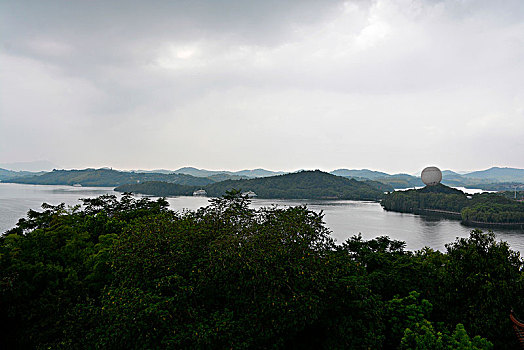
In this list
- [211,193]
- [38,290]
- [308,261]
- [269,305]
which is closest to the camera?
[269,305]

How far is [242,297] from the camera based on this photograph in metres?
6.01

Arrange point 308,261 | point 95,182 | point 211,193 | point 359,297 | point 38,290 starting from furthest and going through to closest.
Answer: point 95,182, point 211,193, point 38,290, point 359,297, point 308,261

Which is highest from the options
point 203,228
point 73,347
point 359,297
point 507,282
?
point 203,228

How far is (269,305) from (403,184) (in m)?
132

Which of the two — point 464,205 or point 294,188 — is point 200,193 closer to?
point 294,188

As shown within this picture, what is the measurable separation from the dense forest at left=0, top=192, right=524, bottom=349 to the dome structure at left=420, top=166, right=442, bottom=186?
51.2 metres

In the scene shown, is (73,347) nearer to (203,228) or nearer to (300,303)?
(203,228)

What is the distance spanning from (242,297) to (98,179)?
118602mm

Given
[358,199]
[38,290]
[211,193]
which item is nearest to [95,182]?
[211,193]

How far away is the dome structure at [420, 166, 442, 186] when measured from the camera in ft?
177

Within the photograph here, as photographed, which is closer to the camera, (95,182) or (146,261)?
(146,261)

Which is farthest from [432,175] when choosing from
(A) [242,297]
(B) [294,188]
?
(A) [242,297]

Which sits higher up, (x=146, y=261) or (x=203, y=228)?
(x=203, y=228)

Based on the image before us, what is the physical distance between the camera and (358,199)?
69.9 m
